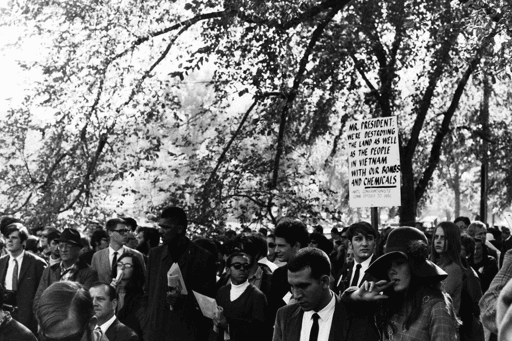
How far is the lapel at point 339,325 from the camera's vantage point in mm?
5230

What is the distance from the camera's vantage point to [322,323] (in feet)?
17.3

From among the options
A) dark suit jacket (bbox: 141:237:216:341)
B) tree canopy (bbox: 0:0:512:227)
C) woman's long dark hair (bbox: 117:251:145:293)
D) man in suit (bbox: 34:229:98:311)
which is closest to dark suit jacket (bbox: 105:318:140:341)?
dark suit jacket (bbox: 141:237:216:341)

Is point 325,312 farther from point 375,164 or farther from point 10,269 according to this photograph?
point 10,269

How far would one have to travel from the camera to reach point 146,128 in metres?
16.3

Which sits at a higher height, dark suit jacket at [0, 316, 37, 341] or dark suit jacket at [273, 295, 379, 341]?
dark suit jacket at [273, 295, 379, 341]

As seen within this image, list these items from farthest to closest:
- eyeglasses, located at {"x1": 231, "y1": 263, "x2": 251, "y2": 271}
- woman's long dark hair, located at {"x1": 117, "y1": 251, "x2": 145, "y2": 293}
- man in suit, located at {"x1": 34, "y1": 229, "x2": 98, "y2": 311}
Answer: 1. man in suit, located at {"x1": 34, "y1": 229, "x2": 98, "y2": 311}
2. woman's long dark hair, located at {"x1": 117, "y1": 251, "x2": 145, "y2": 293}
3. eyeglasses, located at {"x1": 231, "y1": 263, "x2": 251, "y2": 271}

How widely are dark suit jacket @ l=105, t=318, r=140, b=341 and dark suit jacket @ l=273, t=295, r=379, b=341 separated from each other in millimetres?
1457

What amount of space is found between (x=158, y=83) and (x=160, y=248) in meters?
6.64

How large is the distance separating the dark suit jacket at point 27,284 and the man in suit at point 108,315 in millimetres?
4423

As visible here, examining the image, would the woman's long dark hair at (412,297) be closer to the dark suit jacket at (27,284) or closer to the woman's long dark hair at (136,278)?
the woman's long dark hair at (136,278)

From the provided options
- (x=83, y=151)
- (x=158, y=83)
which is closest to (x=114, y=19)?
(x=158, y=83)

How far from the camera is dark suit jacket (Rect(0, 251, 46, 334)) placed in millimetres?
11133

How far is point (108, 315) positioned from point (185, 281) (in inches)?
97.3

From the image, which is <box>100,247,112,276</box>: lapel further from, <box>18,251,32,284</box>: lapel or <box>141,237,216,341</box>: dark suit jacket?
<box>141,237,216,341</box>: dark suit jacket
